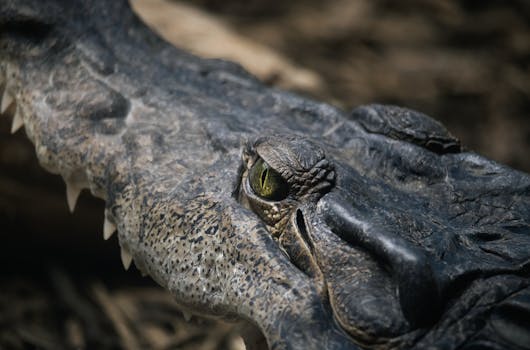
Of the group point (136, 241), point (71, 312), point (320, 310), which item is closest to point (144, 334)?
point (71, 312)

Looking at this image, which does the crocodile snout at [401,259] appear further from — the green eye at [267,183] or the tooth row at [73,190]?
the tooth row at [73,190]

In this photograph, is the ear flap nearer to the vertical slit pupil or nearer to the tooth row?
the vertical slit pupil

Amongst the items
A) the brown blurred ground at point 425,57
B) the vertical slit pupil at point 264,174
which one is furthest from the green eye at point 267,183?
the brown blurred ground at point 425,57

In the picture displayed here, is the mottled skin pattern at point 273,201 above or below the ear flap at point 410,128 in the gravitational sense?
below

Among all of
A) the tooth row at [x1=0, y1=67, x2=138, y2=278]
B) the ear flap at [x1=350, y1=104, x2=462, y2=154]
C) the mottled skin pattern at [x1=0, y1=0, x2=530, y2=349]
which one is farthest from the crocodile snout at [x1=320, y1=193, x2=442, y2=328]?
the tooth row at [x1=0, y1=67, x2=138, y2=278]

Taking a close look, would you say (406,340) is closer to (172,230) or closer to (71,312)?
(172,230)

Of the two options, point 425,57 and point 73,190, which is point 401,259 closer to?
point 73,190
